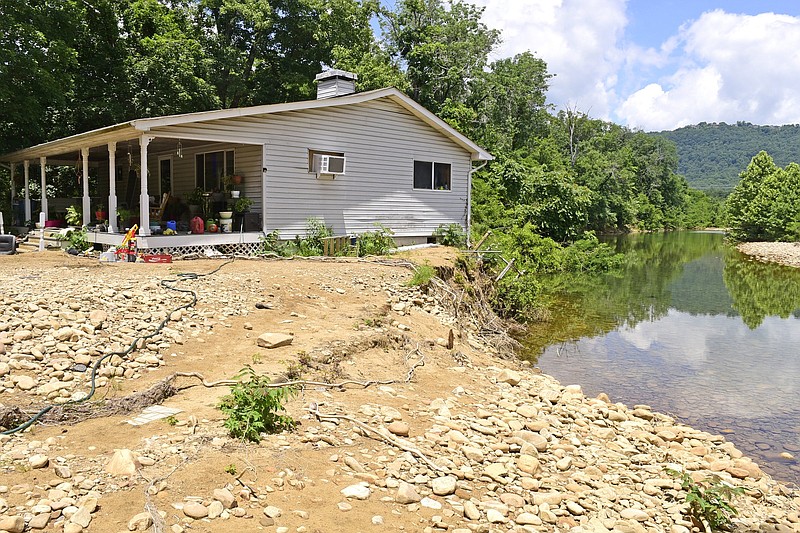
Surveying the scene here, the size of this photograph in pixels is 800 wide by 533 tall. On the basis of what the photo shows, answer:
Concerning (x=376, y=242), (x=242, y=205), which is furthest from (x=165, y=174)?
(x=376, y=242)

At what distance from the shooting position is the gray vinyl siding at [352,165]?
15695 millimetres

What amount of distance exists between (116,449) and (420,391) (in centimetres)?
374

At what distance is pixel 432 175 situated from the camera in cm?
1953

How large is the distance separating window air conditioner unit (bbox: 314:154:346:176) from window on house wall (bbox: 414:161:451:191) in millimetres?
3180

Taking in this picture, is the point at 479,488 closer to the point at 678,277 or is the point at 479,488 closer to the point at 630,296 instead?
the point at 630,296

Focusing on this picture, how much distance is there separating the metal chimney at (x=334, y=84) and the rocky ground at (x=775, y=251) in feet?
99.2

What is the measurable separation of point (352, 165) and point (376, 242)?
2250 mm

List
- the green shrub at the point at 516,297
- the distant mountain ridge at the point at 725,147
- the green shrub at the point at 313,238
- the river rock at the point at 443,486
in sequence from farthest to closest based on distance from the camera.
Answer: the distant mountain ridge at the point at 725,147 < the green shrub at the point at 516,297 < the green shrub at the point at 313,238 < the river rock at the point at 443,486

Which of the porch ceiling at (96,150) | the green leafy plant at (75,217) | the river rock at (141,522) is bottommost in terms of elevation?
the river rock at (141,522)

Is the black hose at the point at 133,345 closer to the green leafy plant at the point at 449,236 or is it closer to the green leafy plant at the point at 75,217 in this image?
the green leafy plant at the point at 75,217

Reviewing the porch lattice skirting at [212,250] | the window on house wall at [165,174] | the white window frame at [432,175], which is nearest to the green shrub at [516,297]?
the white window frame at [432,175]

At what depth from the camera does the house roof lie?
1350 centimetres

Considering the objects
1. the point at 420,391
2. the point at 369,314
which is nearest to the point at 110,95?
the point at 369,314

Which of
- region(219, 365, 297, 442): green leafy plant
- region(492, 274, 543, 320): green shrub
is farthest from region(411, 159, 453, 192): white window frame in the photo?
region(219, 365, 297, 442): green leafy plant
